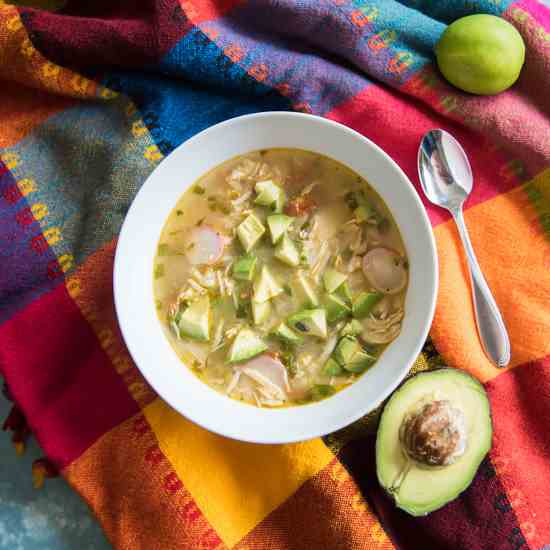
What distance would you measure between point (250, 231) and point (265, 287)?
18 cm

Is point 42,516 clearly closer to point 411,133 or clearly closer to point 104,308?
point 104,308

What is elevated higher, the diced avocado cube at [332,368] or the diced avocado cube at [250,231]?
the diced avocado cube at [250,231]

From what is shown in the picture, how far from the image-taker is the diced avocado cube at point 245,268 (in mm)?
1848

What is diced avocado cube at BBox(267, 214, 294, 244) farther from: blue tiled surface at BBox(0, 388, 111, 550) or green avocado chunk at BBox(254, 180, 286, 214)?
blue tiled surface at BBox(0, 388, 111, 550)

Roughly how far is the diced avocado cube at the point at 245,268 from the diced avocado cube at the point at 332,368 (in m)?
0.36

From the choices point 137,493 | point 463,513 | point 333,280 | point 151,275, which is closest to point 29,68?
point 151,275

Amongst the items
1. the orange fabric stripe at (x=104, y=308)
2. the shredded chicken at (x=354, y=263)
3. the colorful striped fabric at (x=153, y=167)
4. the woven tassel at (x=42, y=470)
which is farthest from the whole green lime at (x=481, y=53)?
the woven tassel at (x=42, y=470)

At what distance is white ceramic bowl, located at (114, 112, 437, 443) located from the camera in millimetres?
1733

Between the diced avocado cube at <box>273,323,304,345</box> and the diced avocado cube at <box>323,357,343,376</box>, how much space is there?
0.11 m

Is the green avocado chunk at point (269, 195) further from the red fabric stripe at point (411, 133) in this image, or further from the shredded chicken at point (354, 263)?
the red fabric stripe at point (411, 133)

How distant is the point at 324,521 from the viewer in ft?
6.54

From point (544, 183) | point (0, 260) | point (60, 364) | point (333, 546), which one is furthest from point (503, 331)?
point (0, 260)

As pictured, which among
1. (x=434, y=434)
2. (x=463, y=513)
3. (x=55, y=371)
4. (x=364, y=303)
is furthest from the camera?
(x=55, y=371)

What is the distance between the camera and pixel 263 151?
1.92 m
